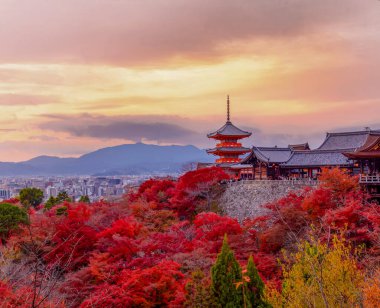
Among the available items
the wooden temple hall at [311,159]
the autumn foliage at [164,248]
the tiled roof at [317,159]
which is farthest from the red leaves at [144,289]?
the tiled roof at [317,159]

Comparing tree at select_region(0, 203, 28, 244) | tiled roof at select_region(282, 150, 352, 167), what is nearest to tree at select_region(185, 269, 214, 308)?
tree at select_region(0, 203, 28, 244)

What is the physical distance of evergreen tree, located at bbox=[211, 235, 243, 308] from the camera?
16.9m

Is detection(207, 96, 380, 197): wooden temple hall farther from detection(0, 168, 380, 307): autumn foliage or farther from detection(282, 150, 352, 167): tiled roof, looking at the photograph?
detection(0, 168, 380, 307): autumn foliage

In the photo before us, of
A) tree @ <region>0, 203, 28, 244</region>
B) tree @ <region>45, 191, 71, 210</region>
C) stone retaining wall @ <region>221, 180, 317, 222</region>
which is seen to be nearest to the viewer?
tree @ <region>0, 203, 28, 244</region>

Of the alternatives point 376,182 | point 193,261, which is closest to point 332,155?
point 376,182

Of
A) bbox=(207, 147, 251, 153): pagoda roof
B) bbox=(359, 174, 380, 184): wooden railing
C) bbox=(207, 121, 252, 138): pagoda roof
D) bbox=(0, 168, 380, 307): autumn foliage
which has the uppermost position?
bbox=(207, 121, 252, 138): pagoda roof

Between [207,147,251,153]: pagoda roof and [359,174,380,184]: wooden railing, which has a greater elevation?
[207,147,251,153]: pagoda roof

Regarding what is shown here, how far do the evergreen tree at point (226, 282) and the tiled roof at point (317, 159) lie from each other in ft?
53.9

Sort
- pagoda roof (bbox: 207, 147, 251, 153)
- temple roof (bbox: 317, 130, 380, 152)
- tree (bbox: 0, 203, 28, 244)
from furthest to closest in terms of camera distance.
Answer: pagoda roof (bbox: 207, 147, 251, 153) < temple roof (bbox: 317, 130, 380, 152) < tree (bbox: 0, 203, 28, 244)

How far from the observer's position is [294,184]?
1167 inches

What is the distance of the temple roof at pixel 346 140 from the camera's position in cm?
3222

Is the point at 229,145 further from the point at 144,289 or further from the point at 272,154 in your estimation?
the point at 144,289

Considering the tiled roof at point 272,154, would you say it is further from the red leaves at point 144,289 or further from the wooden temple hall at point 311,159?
the red leaves at point 144,289

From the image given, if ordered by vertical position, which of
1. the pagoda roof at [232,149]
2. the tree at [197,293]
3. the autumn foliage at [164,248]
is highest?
the pagoda roof at [232,149]
